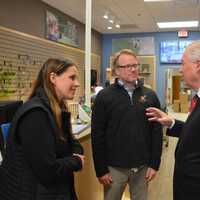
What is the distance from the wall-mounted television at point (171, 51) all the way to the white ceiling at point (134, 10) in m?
1.37

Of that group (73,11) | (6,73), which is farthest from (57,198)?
(73,11)

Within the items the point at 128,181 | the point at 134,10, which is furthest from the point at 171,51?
the point at 128,181

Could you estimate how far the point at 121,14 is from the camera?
8188 millimetres

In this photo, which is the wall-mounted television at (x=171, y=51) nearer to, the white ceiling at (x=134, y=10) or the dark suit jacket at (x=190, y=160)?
the white ceiling at (x=134, y=10)

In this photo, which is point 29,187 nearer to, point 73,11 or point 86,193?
point 86,193

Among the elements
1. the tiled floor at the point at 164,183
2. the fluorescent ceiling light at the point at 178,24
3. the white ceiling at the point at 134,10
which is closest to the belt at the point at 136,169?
the tiled floor at the point at 164,183

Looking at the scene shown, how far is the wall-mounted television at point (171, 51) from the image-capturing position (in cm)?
1081

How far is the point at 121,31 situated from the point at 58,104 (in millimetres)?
9404

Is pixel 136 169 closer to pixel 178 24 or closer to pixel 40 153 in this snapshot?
pixel 40 153

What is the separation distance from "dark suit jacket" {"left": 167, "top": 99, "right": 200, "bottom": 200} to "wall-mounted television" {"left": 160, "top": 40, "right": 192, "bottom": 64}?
916cm

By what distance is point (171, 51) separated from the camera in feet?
35.7

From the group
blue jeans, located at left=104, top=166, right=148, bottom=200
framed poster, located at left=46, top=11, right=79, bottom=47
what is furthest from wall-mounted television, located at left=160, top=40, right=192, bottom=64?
blue jeans, located at left=104, top=166, right=148, bottom=200

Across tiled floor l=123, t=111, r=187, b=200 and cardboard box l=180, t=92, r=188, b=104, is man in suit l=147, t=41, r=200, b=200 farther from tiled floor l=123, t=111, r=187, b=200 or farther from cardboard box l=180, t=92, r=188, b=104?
cardboard box l=180, t=92, r=188, b=104

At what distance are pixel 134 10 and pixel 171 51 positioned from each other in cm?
347
